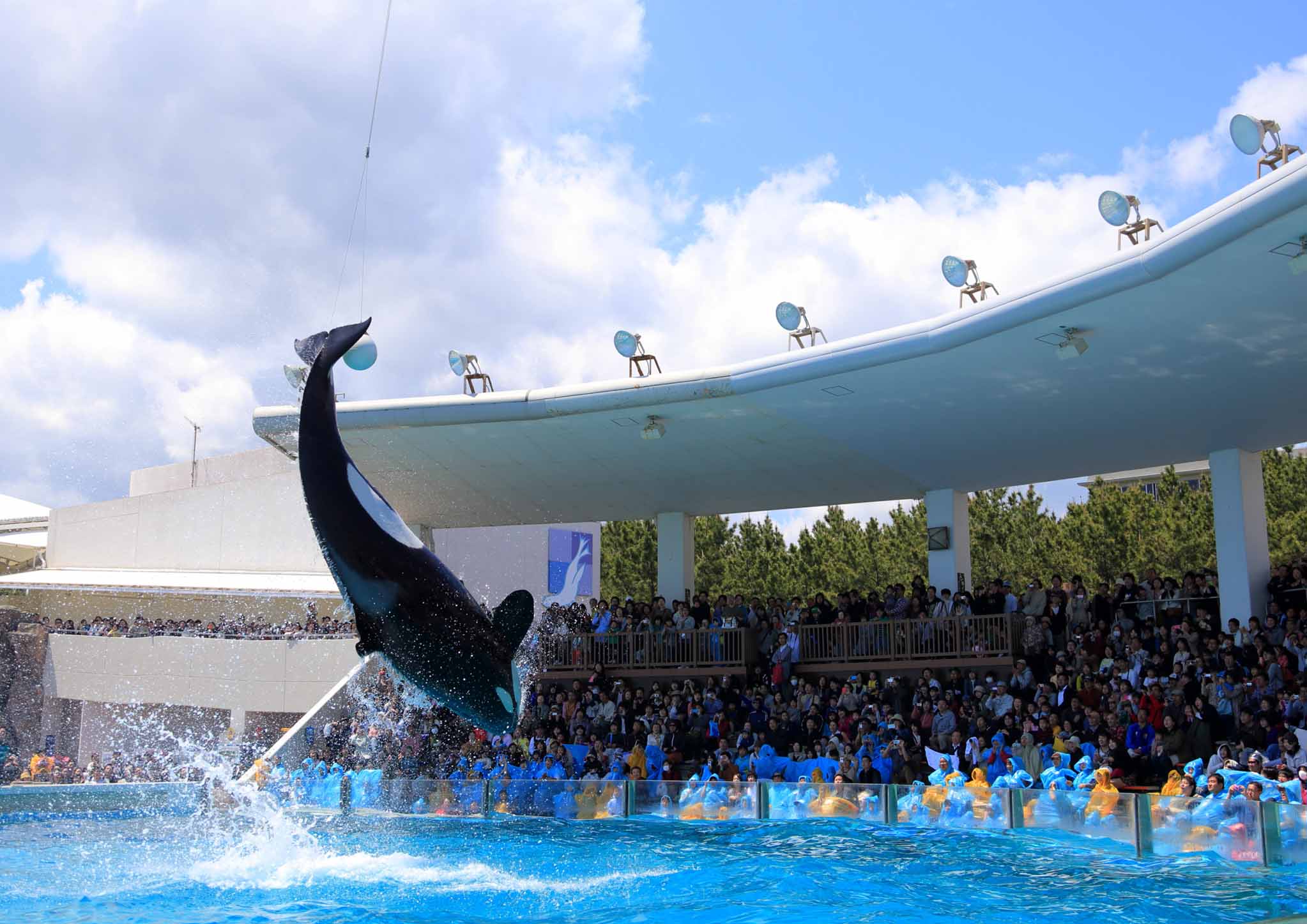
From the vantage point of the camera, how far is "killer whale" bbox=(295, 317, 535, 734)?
8125mm

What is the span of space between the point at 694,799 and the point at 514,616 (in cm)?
653

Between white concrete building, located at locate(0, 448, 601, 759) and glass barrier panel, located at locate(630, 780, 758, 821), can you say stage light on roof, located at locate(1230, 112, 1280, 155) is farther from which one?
white concrete building, located at locate(0, 448, 601, 759)

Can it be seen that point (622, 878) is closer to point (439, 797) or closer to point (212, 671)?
point (439, 797)

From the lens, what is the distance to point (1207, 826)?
10.3 meters

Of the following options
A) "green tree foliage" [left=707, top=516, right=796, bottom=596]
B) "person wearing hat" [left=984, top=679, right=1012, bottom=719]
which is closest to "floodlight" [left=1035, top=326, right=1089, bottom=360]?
"person wearing hat" [left=984, top=679, right=1012, bottom=719]

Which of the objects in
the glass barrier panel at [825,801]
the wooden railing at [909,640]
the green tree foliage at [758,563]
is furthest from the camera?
the green tree foliage at [758,563]

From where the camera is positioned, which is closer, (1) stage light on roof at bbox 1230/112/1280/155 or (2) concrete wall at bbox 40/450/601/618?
(1) stage light on roof at bbox 1230/112/1280/155

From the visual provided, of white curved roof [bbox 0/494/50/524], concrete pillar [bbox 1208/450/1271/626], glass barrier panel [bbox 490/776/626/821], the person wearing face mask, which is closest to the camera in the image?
glass barrier panel [bbox 490/776/626/821]

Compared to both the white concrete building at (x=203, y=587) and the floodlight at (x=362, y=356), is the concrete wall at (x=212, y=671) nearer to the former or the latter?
the white concrete building at (x=203, y=587)

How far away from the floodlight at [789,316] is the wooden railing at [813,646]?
18.2 ft

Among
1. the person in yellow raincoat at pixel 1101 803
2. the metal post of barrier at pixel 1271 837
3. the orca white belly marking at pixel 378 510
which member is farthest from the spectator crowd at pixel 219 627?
the metal post of barrier at pixel 1271 837

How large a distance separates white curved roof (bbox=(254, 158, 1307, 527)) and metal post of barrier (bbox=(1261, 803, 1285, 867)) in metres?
4.64

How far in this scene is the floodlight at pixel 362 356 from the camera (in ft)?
31.8

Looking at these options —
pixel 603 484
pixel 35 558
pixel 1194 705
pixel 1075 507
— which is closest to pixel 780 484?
pixel 603 484
